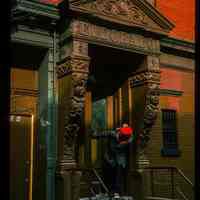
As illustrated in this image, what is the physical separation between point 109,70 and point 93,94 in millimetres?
771

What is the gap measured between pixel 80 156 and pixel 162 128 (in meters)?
2.77

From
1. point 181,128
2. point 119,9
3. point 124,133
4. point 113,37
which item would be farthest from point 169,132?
point 119,9

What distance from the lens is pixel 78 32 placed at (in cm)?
935

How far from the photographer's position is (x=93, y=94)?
11.6 m

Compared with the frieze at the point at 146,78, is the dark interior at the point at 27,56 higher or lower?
higher

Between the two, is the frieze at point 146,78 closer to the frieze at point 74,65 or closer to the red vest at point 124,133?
the red vest at point 124,133

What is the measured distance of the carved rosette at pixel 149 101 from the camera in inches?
420

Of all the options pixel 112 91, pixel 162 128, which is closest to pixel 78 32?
pixel 112 91

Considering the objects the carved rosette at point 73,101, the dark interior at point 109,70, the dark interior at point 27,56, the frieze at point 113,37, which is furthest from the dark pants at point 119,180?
the dark interior at point 27,56

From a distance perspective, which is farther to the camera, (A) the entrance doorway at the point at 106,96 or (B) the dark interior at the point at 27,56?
(A) the entrance doorway at the point at 106,96

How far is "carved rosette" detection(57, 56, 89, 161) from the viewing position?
9203 millimetres

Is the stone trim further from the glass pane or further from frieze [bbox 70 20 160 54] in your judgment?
the glass pane

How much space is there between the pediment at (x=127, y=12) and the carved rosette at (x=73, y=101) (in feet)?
3.79

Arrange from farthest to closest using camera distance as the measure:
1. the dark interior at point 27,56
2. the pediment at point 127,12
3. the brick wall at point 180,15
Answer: the brick wall at point 180,15
the pediment at point 127,12
the dark interior at point 27,56
